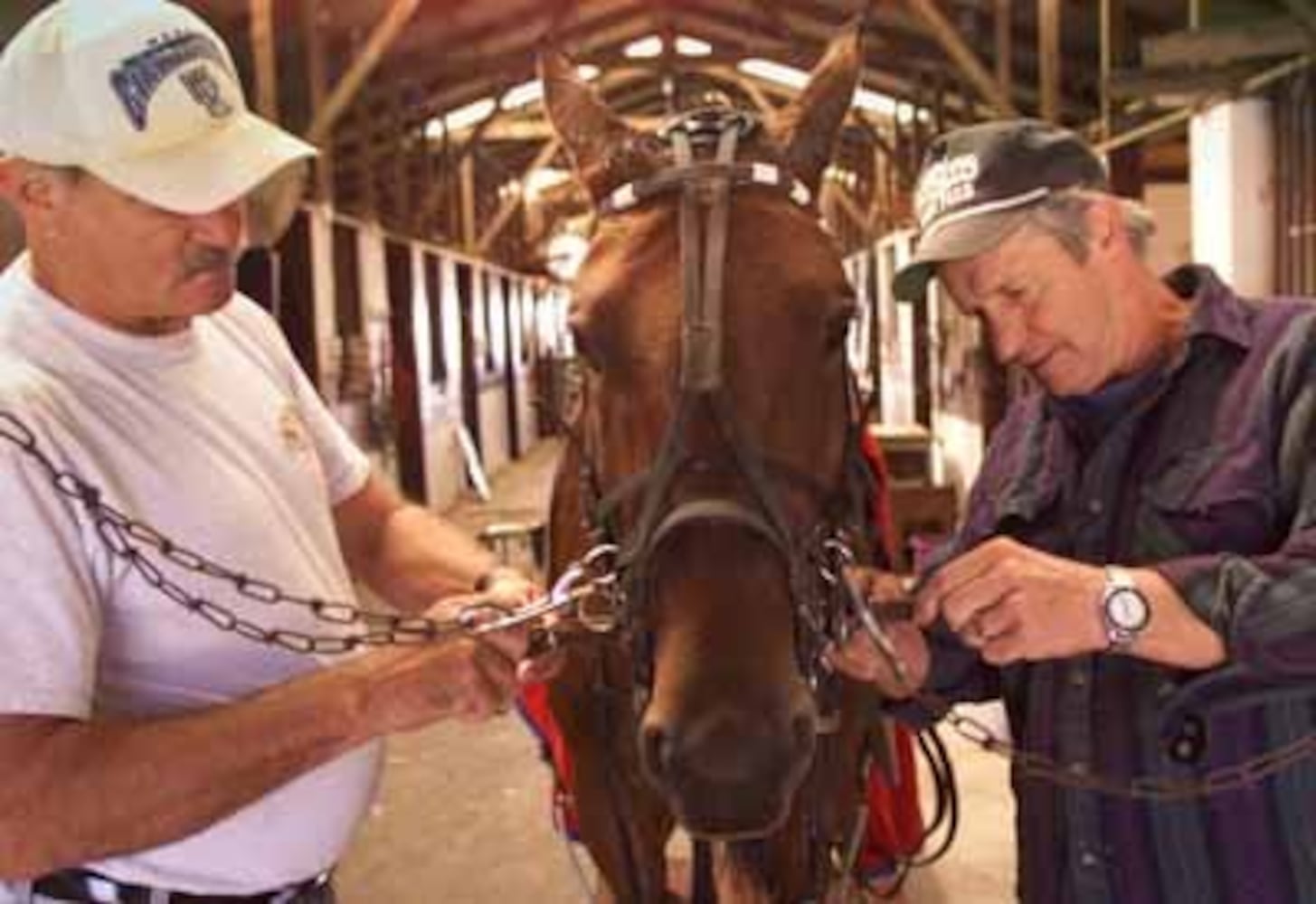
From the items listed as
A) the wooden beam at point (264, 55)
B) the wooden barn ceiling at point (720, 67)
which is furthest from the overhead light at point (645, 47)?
the wooden beam at point (264, 55)

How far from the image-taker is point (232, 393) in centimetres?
176

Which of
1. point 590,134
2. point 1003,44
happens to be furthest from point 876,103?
point 590,134

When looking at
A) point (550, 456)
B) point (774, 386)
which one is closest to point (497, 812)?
point (774, 386)

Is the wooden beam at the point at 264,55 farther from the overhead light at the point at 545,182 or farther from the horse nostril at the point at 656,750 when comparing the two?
the overhead light at the point at 545,182

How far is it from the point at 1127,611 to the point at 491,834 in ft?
12.2

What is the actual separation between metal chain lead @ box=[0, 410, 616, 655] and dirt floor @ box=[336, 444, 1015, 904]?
2.08 meters

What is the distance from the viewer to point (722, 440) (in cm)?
160

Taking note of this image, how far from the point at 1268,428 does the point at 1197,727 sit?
1.17 ft

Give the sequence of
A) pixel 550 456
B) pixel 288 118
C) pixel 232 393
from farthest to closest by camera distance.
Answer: pixel 550 456 < pixel 288 118 < pixel 232 393

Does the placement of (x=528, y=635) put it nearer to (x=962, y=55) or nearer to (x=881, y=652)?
(x=881, y=652)

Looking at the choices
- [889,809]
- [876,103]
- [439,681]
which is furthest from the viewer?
[876,103]

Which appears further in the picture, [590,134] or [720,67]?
[720,67]

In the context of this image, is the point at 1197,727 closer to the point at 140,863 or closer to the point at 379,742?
the point at 379,742

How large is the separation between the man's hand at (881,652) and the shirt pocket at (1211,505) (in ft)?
1.06
